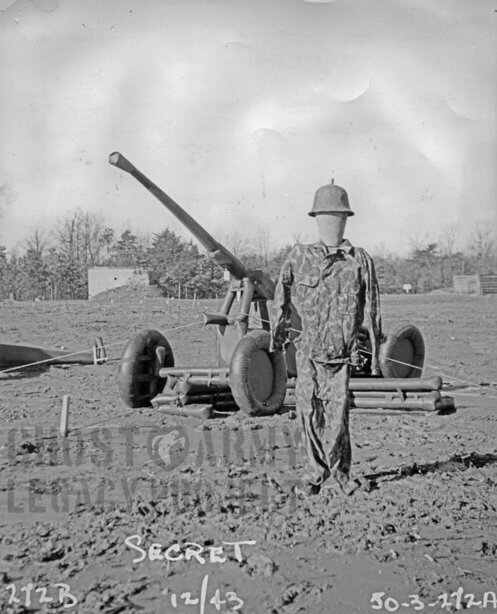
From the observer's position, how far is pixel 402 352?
10273mm

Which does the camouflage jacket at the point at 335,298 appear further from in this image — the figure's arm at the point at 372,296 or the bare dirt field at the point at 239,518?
the bare dirt field at the point at 239,518

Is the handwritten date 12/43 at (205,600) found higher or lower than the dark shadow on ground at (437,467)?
lower

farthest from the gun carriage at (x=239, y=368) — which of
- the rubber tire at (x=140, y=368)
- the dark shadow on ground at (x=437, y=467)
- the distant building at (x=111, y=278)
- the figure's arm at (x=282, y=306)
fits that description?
the distant building at (x=111, y=278)

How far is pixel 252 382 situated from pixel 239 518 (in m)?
4.04

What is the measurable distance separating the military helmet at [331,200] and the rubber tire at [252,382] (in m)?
3.60

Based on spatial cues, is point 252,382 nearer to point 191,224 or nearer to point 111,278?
point 191,224

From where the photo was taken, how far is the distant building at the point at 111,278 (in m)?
29.9

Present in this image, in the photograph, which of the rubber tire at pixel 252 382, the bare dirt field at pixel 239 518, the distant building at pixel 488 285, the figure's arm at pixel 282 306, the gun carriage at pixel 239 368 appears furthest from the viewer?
the distant building at pixel 488 285

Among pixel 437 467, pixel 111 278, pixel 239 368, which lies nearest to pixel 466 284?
pixel 111 278

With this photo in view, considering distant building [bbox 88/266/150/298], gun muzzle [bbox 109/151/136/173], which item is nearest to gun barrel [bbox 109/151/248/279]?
gun muzzle [bbox 109/151/136/173]

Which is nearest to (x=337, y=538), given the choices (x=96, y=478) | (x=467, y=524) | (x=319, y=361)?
(x=467, y=524)

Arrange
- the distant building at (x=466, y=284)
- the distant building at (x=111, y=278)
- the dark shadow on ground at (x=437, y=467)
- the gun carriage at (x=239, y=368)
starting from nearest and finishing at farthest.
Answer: the dark shadow on ground at (x=437, y=467), the gun carriage at (x=239, y=368), the distant building at (x=111, y=278), the distant building at (x=466, y=284)

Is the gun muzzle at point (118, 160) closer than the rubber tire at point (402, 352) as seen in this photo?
Yes

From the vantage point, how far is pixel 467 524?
449cm
